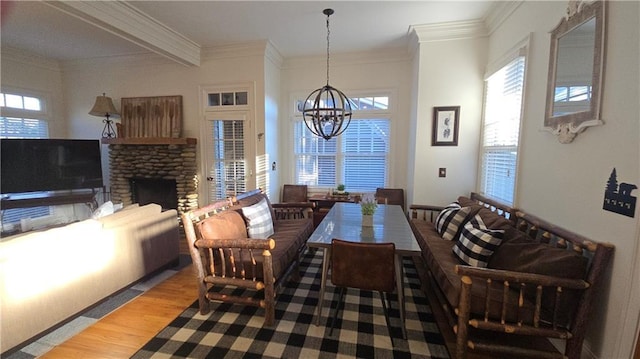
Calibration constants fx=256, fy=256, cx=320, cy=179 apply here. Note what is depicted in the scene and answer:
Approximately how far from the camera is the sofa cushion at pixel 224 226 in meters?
2.15

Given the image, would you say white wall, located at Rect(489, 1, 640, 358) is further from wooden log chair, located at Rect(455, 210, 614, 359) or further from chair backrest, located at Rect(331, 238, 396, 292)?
chair backrest, located at Rect(331, 238, 396, 292)

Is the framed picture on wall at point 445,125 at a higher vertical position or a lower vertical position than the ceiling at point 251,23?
lower

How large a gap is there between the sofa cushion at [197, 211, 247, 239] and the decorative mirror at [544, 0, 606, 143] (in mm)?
2721

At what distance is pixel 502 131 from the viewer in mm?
2881

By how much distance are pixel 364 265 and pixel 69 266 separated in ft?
7.27

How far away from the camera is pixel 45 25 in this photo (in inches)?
131

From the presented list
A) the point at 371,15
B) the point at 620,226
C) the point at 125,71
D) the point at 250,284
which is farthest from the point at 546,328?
the point at 125,71

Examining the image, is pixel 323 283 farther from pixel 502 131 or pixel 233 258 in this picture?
pixel 502 131

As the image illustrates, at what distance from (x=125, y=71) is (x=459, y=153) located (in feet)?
18.4

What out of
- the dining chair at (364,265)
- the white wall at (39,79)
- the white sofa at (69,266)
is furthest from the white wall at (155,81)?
the dining chair at (364,265)

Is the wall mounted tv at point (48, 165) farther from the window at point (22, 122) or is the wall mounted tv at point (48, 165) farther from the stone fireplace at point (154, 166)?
the window at point (22, 122)

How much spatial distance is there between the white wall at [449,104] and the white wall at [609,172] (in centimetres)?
121

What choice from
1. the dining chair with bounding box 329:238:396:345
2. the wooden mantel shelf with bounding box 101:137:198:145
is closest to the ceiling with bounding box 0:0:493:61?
the wooden mantel shelf with bounding box 101:137:198:145

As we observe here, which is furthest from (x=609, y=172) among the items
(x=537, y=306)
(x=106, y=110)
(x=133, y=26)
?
(x=106, y=110)
